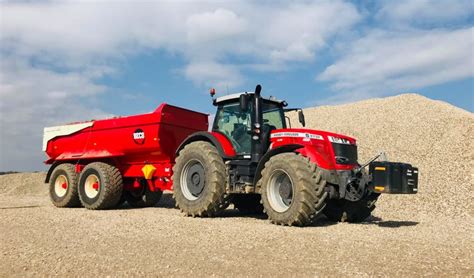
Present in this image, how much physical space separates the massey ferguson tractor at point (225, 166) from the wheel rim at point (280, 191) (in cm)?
2

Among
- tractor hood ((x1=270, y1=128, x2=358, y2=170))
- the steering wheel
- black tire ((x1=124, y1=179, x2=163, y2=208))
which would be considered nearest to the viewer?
tractor hood ((x1=270, y1=128, x2=358, y2=170))

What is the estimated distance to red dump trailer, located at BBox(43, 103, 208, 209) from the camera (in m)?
10.7

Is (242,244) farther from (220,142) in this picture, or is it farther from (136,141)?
(136,141)

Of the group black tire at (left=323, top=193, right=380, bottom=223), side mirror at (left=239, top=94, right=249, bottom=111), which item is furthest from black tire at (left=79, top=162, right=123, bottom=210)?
black tire at (left=323, top=193, right=380, bottom=223)

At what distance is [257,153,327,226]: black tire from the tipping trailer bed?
11.8ft

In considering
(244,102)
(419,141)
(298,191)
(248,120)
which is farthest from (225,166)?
(419,141)

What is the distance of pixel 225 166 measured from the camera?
8805 mm

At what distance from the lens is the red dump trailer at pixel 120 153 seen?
35.0 ft

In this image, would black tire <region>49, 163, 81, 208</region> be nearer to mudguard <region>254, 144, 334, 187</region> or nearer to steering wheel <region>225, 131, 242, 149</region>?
steering wheel <region>225, 131, 242, 149</region>

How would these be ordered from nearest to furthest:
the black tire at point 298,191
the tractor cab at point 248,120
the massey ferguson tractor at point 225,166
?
the black tire at point 298,191, the massey ferguson tractor at point 225,166, the tractor cab at point 248,120

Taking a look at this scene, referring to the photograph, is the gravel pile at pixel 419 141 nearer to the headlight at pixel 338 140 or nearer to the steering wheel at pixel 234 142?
the headlight at pixel 338 140

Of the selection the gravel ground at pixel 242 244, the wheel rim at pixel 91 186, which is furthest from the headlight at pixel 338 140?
the wheel rim at pixel 91 186

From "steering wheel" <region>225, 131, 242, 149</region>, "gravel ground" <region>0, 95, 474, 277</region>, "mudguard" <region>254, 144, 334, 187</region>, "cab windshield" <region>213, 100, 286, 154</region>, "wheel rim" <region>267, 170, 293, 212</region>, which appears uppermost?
"cab windshield" <region>213, 100, 286, 154</region>

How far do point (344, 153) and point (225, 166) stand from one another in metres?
2.39
